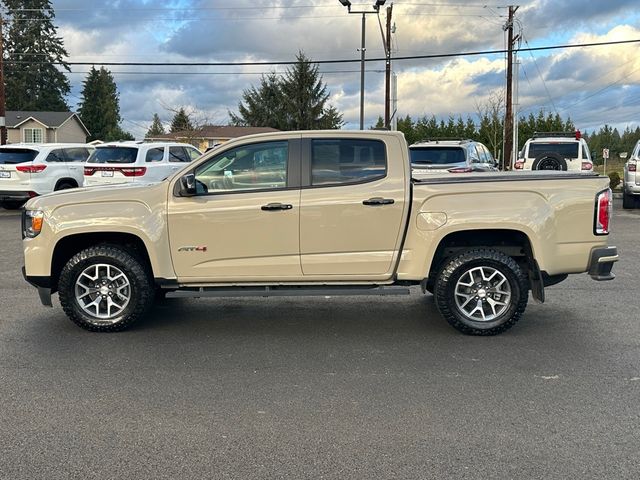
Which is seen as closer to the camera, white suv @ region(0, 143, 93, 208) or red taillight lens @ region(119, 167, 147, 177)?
red taillight lens @ region(119, 167, 147, 177)

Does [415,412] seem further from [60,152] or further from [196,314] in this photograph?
[60,152]

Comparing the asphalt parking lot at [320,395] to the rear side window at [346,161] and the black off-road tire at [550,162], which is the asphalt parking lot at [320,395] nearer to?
the rear side window at [346,161]

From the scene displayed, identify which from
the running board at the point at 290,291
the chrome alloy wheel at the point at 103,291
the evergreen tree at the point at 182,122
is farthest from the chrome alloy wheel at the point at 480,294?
the evergreen tree at the point at 182,122

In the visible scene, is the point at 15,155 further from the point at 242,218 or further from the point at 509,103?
the point at 509,103

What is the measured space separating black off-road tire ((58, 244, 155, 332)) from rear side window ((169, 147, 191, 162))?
35.7 feet

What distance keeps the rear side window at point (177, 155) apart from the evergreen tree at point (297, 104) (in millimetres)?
47117

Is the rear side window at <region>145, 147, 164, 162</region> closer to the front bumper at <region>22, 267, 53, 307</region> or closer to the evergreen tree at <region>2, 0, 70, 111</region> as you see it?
the front bumper at <region>22, 267, 53, 307</region>

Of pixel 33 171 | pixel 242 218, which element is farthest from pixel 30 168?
pixel 242 218

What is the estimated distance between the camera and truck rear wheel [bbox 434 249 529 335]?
564 centimetres

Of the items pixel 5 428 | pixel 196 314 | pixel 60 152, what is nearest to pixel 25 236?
pixel 196 314

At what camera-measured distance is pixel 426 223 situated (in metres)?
5.58

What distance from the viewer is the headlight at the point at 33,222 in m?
5.72

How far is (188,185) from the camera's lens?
552 centimetres

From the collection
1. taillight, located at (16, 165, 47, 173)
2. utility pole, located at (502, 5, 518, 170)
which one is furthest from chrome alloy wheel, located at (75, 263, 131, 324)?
utility pole, located at (502, 5, 518, 170)
